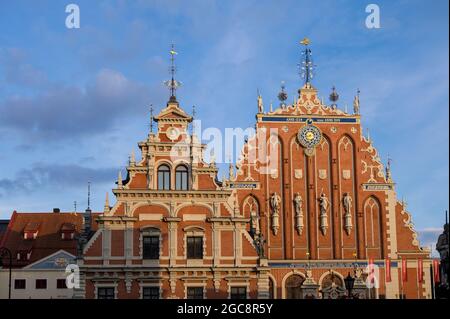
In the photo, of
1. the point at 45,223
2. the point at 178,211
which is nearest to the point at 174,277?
the point at 178,211

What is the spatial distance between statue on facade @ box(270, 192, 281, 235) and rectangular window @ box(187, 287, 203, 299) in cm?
1208

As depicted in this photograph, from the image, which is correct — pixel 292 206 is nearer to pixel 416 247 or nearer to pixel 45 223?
pixel 416 247

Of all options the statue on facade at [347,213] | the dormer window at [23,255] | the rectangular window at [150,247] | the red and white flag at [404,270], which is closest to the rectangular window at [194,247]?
the rectangular window at [150,247]

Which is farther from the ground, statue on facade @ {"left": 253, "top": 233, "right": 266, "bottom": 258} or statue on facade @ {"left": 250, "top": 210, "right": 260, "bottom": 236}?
statue on facade @ {"left": 250, "top": 210, "right": 260, "bottom": 236}

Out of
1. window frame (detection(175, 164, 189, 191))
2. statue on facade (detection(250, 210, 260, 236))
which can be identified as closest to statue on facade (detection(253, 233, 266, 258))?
statue on facade (detection(250, 210, 260, 236))

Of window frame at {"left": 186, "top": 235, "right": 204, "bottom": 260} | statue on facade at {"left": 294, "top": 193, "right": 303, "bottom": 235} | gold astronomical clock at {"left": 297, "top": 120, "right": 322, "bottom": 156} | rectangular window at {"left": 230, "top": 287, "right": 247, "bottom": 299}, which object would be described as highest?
gold astronomical clock at {"left": 297, "top": 120, "right": 322, "bottom": 156}

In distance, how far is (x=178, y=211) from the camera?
152 feet

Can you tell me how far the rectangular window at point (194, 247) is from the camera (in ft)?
151

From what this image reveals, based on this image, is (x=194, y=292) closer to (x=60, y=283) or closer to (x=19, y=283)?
(x=60, y=283)

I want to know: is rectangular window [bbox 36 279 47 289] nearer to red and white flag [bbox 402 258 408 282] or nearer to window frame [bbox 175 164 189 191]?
window frame [bbox 175 164 189 191]

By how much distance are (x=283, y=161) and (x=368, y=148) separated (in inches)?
279

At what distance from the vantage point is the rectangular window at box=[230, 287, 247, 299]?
45.4 meters
